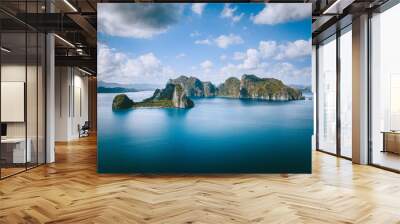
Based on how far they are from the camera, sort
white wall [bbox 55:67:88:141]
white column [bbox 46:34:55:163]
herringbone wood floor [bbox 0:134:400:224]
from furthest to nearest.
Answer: white wall [bbox 55:67:88:141]
white column [bbox 46:34:55:163]
herringbone wood floor [bbox 0:134:400:224]

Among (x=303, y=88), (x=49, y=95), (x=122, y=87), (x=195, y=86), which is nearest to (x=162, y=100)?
(x=195, y=86)

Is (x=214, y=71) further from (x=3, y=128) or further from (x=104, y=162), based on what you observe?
(x=3, y=128)

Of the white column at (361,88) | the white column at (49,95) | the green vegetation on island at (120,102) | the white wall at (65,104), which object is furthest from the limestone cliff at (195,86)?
the white wall at (65,104)

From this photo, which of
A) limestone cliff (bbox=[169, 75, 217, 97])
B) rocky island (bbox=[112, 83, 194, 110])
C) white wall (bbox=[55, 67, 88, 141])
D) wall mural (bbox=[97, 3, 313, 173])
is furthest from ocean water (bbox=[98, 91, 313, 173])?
white wall (bbox=[55, 67, 88, 141])

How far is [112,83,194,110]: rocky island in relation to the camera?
629 cm

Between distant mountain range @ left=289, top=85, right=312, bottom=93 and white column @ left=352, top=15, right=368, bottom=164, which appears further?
white column @ left=352, top=15, right=368, bottom=164

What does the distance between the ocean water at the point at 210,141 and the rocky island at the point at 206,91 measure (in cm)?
17

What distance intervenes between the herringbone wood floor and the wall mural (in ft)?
1.37

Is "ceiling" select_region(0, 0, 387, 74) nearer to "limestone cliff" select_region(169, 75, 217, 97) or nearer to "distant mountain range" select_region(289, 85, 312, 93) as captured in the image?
"distant mountain range" select_region(289, 85, 312, 93)

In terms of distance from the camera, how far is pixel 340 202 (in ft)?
14.3

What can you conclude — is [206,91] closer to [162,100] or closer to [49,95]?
[162,100]

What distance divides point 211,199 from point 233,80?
2.46 metres

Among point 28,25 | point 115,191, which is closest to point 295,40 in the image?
point 115,191

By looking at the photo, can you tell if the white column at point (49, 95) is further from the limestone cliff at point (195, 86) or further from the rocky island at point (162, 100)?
the limestone cliff at point (195, 86)
